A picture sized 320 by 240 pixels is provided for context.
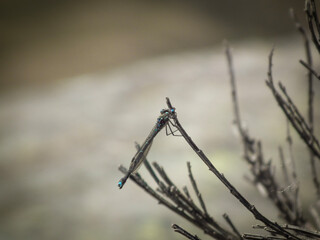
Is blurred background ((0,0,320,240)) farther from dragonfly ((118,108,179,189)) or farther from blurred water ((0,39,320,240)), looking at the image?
dragonfly ((118,108,179,189))

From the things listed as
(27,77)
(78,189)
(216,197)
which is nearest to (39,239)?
(78,189)

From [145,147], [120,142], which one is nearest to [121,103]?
[120,142]

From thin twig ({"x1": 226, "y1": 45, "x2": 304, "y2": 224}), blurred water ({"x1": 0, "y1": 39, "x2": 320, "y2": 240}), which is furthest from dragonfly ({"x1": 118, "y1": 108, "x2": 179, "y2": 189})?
blurred water ({"x1": 0, "y1": 39, "x2": 320, "y2": 240})

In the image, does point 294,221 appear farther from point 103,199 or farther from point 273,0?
point 273,0

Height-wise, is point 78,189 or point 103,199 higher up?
point 78,189

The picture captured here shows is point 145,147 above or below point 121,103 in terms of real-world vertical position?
below

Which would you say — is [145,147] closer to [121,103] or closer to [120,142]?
[120,142]
